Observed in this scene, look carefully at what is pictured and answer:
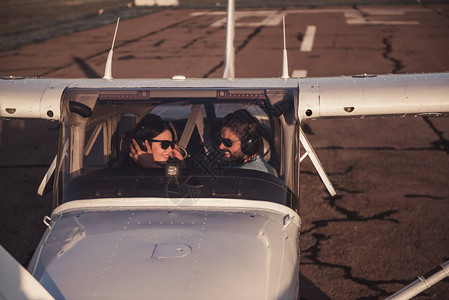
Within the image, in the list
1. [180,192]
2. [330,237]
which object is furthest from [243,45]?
[180,192]

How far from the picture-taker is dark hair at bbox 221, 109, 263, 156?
168 inches

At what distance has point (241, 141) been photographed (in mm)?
4246

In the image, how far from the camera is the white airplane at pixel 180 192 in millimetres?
3102

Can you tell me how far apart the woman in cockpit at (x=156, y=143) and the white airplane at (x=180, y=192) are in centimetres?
14

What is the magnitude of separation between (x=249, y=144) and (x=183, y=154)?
1.75ft

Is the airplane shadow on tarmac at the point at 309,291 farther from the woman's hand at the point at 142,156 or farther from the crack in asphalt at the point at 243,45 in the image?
the crack in asphalt at the point at 243,45

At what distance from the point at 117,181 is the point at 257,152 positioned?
1163mm

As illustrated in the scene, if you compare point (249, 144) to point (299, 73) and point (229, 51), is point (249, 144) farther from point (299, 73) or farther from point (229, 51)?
point (299, 73)

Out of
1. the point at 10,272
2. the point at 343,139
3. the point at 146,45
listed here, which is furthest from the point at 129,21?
the point at 10,272

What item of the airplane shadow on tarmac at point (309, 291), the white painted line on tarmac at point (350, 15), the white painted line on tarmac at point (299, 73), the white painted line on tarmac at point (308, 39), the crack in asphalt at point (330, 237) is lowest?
the white painted line on tarmac at point (350, 15)

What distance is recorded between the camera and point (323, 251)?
20.0 ft

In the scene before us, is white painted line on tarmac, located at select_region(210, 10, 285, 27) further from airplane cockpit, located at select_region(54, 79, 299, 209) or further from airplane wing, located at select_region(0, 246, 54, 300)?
airplane wing, located at select_region(0, 246, 54, 300)

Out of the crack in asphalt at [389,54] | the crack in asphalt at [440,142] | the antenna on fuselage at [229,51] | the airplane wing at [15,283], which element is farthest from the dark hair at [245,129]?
the crack in asphalt at [389,54]

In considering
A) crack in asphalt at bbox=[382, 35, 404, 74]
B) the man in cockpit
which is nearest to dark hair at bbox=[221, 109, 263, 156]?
the man in cockpit
